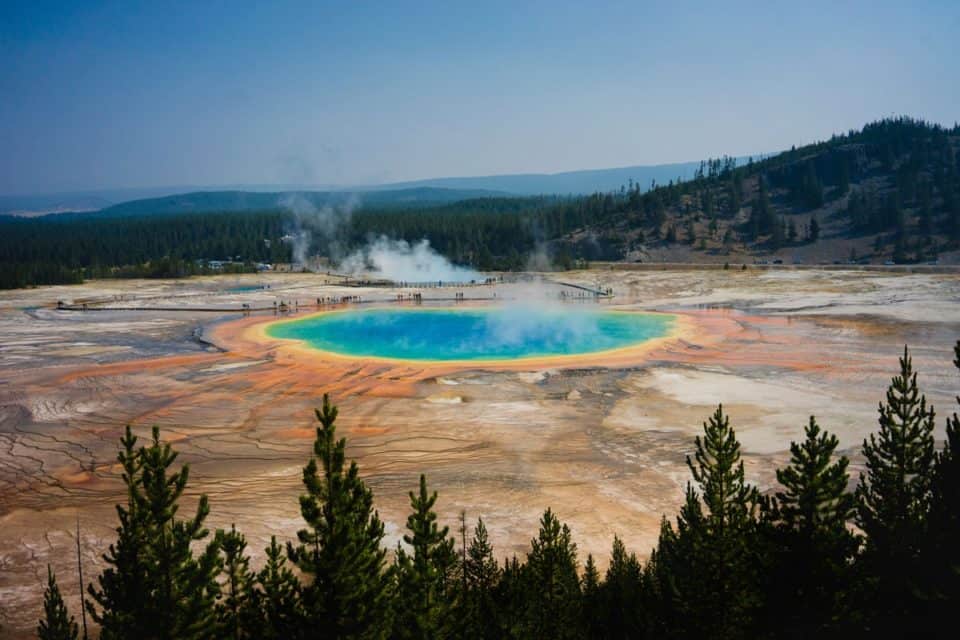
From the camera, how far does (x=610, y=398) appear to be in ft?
98.5

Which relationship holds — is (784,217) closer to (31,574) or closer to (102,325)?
(102,325)

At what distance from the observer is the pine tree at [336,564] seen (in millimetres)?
10562

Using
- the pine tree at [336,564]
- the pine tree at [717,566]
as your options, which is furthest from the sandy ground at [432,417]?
the pine tree at [336,564]

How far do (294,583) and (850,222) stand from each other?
4546 inches

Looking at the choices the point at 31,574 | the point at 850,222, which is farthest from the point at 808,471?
the point at 850,222

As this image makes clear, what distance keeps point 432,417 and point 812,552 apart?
17.3m

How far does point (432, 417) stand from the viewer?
27.5 m

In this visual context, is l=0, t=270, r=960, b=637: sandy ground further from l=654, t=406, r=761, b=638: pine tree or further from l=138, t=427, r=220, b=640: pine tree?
l=138, t=427, r=220, b=640: pine tree

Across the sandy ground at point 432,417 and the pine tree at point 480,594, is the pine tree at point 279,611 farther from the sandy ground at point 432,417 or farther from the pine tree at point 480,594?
the sandy ground at point 432,417

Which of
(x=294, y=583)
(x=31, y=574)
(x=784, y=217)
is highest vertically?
(x=784, y=217)

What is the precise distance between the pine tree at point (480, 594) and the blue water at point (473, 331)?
26031 millimetres

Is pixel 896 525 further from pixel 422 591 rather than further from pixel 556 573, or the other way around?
pixel 422 591

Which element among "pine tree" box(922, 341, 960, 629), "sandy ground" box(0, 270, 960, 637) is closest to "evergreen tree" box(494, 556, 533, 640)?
"sandy ground" box(0, 270, 960, 637)

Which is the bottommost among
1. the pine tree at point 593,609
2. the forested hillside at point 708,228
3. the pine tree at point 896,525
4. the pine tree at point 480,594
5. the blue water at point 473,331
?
the pine tree at point 593,609
